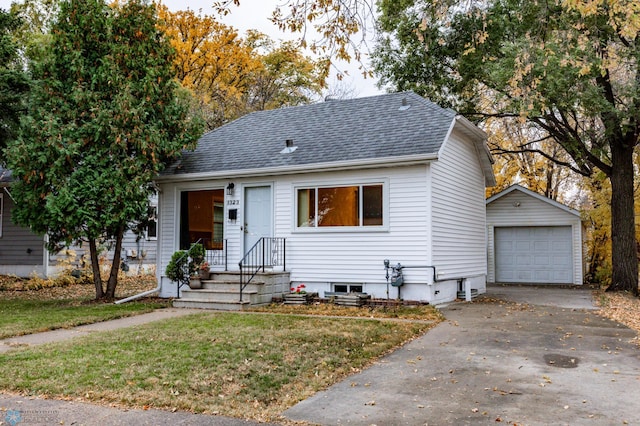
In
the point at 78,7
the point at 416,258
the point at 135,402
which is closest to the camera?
the point at 135,402

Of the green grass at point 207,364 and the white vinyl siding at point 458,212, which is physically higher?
the white vinyl siding at point 458,212

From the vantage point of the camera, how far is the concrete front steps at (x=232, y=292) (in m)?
11.5

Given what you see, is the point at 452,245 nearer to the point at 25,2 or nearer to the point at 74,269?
the point at 74,269

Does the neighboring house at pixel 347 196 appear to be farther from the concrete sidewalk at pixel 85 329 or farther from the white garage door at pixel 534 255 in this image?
the white garage door at pixel 534 255

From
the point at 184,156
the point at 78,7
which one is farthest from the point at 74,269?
the point at 78,7

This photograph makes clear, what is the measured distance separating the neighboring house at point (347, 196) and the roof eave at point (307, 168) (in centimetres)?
3

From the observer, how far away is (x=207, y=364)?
616 cm

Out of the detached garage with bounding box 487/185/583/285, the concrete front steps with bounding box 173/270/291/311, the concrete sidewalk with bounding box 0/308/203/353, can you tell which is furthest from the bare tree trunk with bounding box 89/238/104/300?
the detached garage with bounding box 487/185/583/285

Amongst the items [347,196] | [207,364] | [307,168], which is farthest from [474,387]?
[307,168]

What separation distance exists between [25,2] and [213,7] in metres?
25.7

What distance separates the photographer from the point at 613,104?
1503 cm

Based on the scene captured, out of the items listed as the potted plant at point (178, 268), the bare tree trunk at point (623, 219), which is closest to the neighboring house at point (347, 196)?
the potted plant at point (178, 268)

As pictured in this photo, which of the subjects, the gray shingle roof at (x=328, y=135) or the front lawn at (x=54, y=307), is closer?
the front lawn at (x=54, y=307)

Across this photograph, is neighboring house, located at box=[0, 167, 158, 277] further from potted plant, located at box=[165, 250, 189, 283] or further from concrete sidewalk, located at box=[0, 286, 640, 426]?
concrete sidewalk, located at box=[0, 286, 640, 426]
